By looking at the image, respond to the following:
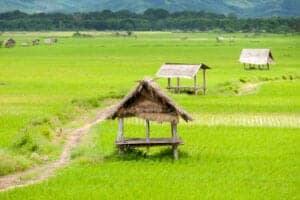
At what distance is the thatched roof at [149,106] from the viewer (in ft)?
53.4

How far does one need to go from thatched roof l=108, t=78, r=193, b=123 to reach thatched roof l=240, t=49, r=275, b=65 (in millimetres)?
29370

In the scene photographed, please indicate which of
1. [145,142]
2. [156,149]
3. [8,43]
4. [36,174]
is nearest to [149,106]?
[145,142]

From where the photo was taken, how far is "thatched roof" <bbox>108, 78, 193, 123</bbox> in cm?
1627

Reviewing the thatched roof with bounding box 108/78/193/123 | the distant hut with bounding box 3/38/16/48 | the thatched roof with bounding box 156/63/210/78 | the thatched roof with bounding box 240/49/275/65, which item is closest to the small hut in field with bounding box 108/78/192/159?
the thatched roof with bounding box 108/78/193/123

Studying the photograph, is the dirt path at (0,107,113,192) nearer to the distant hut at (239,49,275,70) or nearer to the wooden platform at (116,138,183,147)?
the wooden platform at (116,138,183,147)

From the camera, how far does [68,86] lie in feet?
108

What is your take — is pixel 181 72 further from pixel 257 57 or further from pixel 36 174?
pixel 36 174

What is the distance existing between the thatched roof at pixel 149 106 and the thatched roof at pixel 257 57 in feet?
96.4

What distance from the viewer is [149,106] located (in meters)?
16.5

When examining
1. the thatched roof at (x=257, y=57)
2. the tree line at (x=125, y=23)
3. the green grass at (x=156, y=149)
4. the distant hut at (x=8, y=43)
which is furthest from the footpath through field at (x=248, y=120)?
the tree line at (x=125, y=23)

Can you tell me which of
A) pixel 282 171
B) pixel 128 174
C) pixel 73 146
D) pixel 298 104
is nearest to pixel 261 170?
pixel 282 171

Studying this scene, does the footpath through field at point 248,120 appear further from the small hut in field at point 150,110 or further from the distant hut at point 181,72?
the distant hut at point 181,72

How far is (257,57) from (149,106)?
29935 mm

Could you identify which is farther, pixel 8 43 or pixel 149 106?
pixel 8 43
